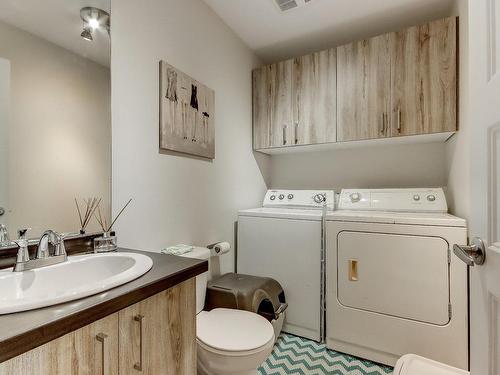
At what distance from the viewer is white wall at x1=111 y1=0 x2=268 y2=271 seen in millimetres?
1391

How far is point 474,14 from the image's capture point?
79cm

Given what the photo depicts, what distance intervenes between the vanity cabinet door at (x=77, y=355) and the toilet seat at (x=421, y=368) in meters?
1.36

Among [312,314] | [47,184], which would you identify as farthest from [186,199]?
[312,314]

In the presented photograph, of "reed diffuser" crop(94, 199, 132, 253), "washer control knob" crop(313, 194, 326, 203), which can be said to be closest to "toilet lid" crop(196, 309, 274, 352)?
"reed diffuser" crop(94, 199, 132, 253)

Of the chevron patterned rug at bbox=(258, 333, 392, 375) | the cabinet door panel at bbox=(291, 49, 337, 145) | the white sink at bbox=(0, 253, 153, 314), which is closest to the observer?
the white sink at bbox=(0, 253, 153, 314)

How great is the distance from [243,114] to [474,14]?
1.90m

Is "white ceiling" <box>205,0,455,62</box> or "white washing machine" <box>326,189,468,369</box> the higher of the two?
"white ceiling" <box>205,0,455,62</box>

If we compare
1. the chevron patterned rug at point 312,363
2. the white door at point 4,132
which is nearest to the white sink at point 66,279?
the white door at point 4,132

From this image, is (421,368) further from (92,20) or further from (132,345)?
(92,20)

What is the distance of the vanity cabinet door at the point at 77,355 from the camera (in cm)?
54

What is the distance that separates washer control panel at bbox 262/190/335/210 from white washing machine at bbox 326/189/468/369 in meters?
0.48

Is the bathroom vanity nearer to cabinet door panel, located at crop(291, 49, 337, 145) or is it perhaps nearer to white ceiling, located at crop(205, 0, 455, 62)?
cabinet door panel, located at crop(291, 49, 337, 145)

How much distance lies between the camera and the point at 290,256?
6.84 ft

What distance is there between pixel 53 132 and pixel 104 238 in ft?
1.64
